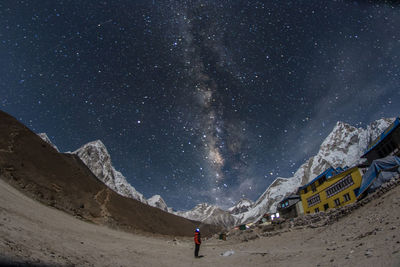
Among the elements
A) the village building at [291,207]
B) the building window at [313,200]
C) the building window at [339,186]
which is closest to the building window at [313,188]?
the building window at [313,200]

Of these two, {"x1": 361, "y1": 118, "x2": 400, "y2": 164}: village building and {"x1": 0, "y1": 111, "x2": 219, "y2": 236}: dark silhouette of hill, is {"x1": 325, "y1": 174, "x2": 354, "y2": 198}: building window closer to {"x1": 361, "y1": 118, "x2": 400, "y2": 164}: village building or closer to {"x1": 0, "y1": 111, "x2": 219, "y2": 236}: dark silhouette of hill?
{"x1": 361, "y1": 118, "x2": 400, "y2": 164}: village building

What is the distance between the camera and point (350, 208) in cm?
1545

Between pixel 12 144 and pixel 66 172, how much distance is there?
1355 cm

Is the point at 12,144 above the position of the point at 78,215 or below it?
above

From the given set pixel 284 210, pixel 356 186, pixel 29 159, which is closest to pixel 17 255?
pixel 356 186

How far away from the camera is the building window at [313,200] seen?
133 feet

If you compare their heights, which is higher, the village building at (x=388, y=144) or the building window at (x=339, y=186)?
the village building at (x=388, y=144)

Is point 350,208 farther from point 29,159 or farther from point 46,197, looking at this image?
point 29,159

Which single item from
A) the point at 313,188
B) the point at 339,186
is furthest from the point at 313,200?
the point at 339,186

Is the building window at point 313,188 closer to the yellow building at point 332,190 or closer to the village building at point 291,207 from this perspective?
the yellow building at point 332,190

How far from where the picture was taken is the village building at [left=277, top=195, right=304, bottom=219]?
48.2 m

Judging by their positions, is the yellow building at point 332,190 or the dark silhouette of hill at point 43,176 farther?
the dark silhouette of hill at point 43,176

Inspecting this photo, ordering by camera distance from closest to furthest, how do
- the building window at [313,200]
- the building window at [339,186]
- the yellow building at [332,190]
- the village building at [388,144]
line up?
the village building at [388,144] → the yellow building at [332,190] → the building window at [339,186] → the building window at [313,200]

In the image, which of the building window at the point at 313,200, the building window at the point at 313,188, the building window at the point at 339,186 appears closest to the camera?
the building window at the point at 339,186
